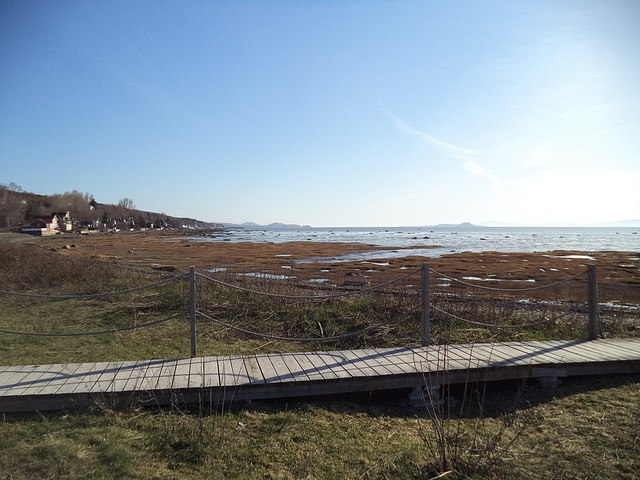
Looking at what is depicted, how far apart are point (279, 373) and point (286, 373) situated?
0.28 ft

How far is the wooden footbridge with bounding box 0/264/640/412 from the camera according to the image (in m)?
4.20

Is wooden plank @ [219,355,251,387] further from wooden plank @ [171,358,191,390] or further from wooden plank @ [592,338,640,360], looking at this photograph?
wooden plank @ [592,338,640,360]

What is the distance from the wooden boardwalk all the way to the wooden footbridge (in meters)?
0.01

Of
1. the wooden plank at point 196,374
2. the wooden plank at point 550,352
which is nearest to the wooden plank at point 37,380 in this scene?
the wooden plank at point 196,374

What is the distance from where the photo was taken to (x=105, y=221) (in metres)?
135

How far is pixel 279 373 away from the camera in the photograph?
15.6 feet

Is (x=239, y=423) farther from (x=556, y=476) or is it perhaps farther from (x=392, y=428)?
(x=556, y=476)

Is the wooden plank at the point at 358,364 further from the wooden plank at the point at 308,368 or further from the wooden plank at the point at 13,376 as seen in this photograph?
the wooden plank at the point at 13,376

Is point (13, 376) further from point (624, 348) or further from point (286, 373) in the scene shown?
point (624, 348)

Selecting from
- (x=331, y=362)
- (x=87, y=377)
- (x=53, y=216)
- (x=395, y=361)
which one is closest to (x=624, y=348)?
(x=395, y=361)

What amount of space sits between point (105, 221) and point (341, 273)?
13523 centimetres

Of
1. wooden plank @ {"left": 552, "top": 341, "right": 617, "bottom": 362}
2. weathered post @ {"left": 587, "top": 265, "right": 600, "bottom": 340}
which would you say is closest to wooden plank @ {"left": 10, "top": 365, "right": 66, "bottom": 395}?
wooden plank @ {"left": 552, "top": 341, "right": 617, "bottom": 362}

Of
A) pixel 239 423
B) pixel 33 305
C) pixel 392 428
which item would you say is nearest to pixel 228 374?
pixel 239 423

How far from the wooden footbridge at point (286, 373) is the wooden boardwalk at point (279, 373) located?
0.04 ft
